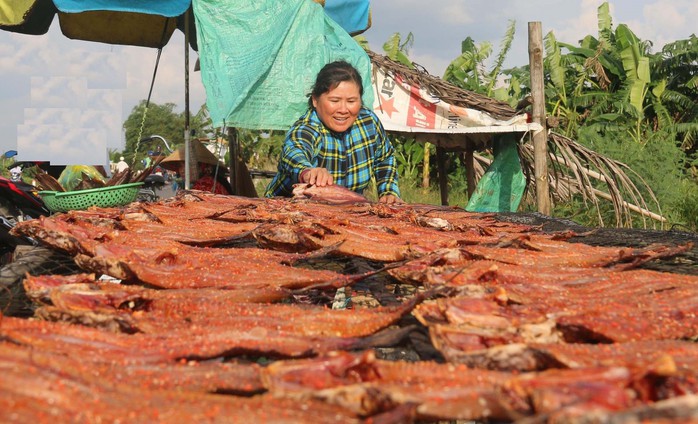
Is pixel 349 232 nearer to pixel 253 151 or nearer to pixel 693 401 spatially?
pixel 693 401

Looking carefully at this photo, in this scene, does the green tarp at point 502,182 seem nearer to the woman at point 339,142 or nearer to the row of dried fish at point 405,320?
the woman at point 339,142

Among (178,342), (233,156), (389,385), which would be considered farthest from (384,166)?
(389,385)

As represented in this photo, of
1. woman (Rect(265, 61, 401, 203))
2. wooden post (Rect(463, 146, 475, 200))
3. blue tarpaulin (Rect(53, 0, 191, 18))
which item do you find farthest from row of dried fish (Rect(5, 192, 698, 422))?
wooden post (Rect(463, 146, 475, 200))

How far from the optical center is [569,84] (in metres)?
16.8

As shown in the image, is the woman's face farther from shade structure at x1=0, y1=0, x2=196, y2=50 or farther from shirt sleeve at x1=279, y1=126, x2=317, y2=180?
shade structure at x1=0, y1=0, x2=196, y2=50

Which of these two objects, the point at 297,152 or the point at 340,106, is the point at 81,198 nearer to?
the point at 297,152

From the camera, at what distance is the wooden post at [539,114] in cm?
812

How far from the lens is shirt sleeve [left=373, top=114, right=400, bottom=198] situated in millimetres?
7117

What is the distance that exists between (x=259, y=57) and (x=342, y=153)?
1.56 m

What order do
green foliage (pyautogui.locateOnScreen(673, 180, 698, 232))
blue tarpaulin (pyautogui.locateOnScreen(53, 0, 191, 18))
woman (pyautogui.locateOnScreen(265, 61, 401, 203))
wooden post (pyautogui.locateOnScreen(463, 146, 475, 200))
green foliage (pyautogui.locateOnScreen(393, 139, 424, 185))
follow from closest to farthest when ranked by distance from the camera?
woman (pyautogui.locateOnScreen(265, 61, 401, 203)), blue tarpaulin (pyautogui.locateOnScreen(53, 0, 191, 18)), wooden post (pyautogui.locateOnScreen(463, 146, 475, 200)), green foliage (pyautogui.locateOnScreen(673, 180, 698, 232)), green foliage (pyautogui.locateOnScreen(393, 139, 424, 185))

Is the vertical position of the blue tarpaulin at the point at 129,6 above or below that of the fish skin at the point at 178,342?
above

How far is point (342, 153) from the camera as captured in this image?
684cm

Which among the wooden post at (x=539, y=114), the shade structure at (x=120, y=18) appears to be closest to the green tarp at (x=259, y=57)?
the shade structure at (x=120, y=18)

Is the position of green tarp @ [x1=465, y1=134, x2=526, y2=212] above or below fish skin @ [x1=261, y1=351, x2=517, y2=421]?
above
